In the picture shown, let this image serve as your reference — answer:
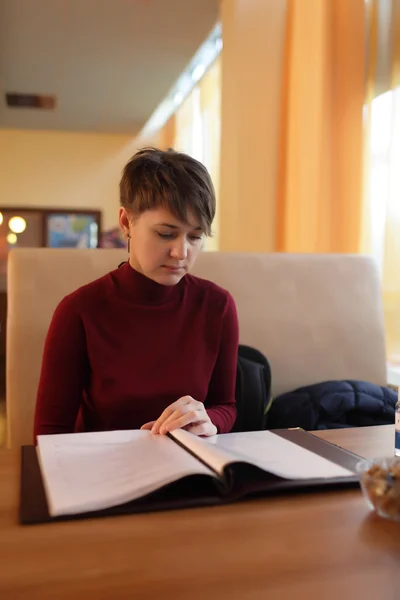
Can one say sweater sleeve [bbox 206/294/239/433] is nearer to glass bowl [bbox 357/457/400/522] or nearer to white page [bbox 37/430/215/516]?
white page [bbox 37/430/215/516]

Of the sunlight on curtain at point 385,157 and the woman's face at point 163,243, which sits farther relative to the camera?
the sunlight on curtain at point 385,157

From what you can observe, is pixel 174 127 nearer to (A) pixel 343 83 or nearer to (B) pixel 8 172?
(B) pixel 8 172

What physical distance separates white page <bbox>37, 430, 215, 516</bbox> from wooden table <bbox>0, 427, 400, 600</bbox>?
0.03 meters

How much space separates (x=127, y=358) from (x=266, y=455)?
43cm

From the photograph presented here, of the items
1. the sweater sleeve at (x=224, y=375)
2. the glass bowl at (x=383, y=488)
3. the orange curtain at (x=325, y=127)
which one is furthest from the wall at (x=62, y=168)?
the glass bowl at (x=383, y=488)

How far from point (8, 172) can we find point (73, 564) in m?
6.73

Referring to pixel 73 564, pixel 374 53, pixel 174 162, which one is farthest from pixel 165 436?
pixel 374 53

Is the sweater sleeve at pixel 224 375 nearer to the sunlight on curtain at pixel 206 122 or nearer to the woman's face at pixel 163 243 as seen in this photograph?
the woman's face at pixel 163 243

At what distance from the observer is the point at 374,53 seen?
2322 millimetres

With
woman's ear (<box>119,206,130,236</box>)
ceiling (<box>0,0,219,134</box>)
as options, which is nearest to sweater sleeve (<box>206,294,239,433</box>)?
woman's ear (<box>119,206,130,236</box>)

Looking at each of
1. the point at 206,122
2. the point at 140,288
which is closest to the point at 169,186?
the point at 140,288

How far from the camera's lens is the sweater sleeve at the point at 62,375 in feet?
3.69

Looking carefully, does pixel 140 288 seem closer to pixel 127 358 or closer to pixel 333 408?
pixel 127 358

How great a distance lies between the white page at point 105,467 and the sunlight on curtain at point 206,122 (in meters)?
2.67
